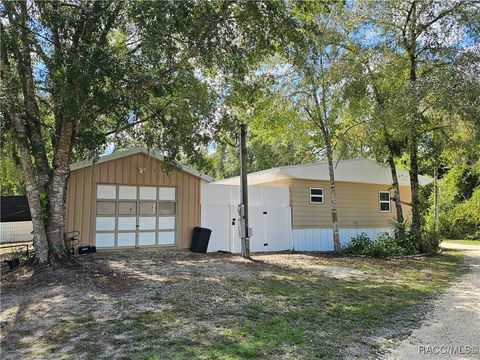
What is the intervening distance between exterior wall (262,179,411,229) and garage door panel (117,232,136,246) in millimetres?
5812

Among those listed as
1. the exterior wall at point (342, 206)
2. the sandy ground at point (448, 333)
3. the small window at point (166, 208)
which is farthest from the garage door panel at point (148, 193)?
the sandy ground at point (448, 333)

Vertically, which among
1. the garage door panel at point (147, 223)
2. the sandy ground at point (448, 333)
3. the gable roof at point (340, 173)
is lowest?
the sandy ground at point (448, 333)

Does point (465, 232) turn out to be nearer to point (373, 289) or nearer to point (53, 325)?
point (373, 289)

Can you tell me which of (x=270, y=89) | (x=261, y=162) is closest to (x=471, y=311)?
(x=270, y=89)

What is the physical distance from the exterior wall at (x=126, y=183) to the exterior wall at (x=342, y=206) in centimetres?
394

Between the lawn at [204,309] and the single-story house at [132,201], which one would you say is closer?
the lawn at [204,309]

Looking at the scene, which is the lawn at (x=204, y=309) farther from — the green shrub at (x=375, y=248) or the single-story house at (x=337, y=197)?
the single-story house at (x=337, y=197)

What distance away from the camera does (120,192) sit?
37.5ft

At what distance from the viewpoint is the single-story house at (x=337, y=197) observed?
47.5ft

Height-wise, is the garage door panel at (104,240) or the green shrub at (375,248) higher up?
the garage door panel at (104,240)

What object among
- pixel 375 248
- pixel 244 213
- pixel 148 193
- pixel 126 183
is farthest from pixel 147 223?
pixel 375 248

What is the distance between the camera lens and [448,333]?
515 centimetres

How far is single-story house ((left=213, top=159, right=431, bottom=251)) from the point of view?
14477 millimetres

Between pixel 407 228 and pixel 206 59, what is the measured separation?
10344mm
